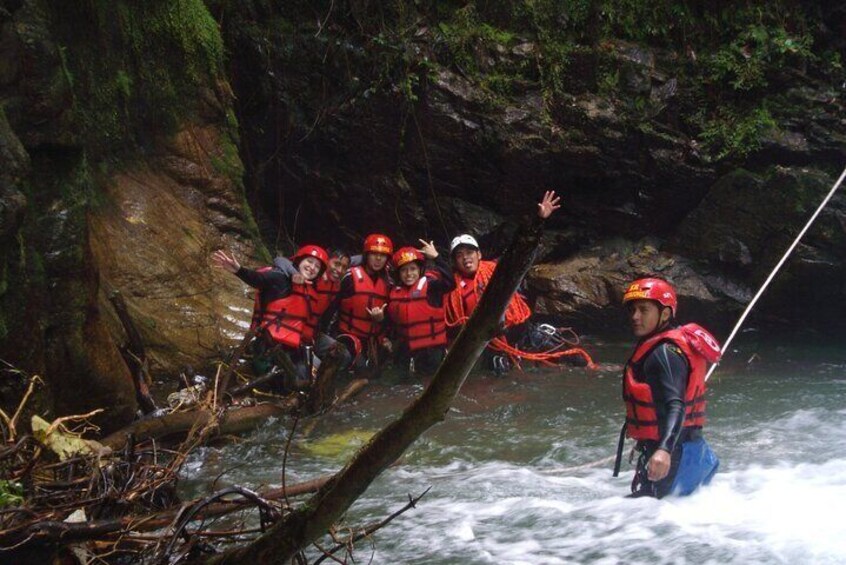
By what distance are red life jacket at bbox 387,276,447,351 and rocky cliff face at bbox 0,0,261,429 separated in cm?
188

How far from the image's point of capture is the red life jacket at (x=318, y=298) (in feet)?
26.8

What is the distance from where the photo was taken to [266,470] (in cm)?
573

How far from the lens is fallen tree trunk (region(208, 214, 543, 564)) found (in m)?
2.06

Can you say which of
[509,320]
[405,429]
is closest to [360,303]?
[509,320]

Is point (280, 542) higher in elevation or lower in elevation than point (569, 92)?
lower

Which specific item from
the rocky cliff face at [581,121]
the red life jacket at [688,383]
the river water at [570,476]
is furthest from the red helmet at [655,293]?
the rocky cliff face at [581,121]

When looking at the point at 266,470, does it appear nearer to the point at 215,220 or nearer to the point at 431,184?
the point at 215,220

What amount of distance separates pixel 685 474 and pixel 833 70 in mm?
7521

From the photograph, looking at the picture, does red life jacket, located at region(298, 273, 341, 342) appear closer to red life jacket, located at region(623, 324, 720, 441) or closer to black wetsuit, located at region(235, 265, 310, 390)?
black wetsuit, located at region(235, 265, 310, 390)

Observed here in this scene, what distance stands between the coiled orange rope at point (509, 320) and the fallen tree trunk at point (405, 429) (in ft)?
21.2

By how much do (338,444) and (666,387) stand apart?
2955mm

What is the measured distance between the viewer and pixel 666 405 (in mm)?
4684

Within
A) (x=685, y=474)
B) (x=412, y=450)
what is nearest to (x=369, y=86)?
(x=412, y=450)

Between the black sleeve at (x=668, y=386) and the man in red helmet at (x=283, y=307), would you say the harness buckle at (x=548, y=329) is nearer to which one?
the man in red helmet at (x=283, y=307)
